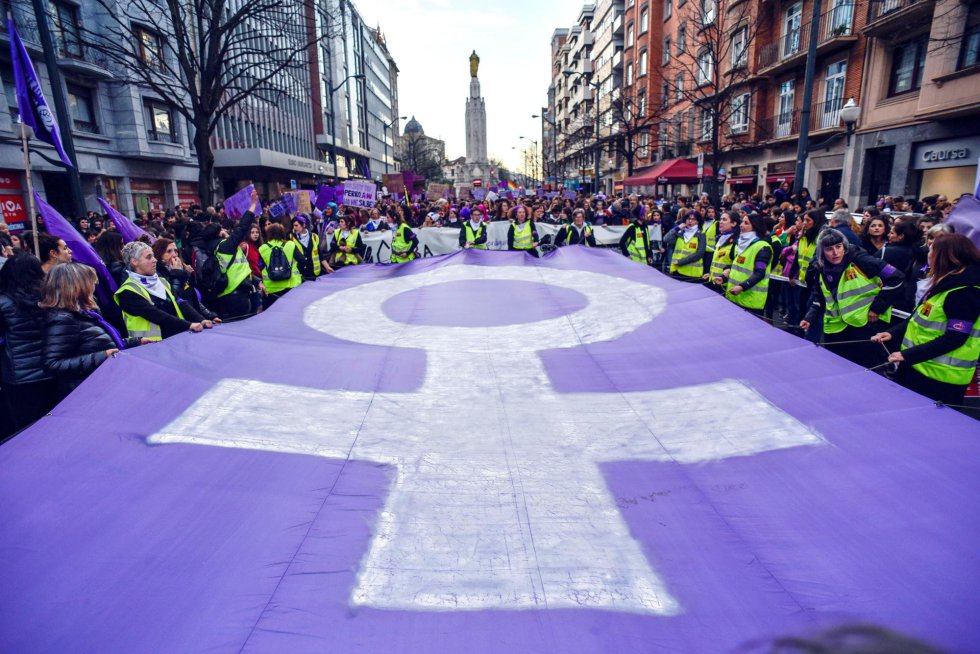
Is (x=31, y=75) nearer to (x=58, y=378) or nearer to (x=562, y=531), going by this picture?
(x=58, y=378)

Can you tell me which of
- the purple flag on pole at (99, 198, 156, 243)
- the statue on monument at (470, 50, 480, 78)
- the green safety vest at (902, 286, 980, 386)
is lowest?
the green safety vest at (902, 286, 980, 386)

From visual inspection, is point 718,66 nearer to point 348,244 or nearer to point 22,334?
point 348,244

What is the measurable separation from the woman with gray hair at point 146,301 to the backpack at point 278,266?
298 centimetres

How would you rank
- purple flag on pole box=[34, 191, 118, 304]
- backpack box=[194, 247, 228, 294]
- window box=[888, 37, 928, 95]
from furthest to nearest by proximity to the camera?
window box=[888, 37, 928, 95], backpack box=[194, 247, 228, 294], purple flag on pole box=[34, 191, 118, 304]

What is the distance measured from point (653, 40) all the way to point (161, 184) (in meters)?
35.3

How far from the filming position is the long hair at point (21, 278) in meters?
4.36

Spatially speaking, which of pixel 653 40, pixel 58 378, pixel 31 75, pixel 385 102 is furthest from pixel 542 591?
pixel 385 102

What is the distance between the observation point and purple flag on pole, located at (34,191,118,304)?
611 cm

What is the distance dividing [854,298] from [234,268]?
6.72m

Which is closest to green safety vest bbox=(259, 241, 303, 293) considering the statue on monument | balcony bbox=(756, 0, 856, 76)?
balcony bbox=(756, 0, 856, 76)

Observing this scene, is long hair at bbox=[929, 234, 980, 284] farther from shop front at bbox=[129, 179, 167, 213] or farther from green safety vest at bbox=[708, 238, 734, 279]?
shop front at bbox=[129, 179, 167, 213]

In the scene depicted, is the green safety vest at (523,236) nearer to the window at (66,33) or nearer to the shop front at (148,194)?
the window at (66,33)

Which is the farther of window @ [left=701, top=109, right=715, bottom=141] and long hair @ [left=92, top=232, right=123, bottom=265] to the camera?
window @ [left=701, top=109, right=715, bottom=141]

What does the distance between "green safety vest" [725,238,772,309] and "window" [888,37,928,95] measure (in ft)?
59.1
